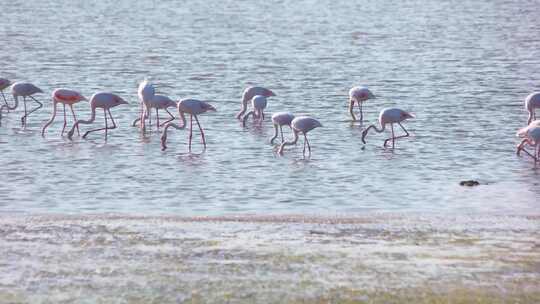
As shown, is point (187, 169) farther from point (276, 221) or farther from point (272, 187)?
point (276, 221)

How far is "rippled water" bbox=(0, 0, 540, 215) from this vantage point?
50.0 feet

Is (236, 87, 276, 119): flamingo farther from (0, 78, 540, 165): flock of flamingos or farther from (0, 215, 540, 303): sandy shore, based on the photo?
(0, 215, 540, 303): sandy shore

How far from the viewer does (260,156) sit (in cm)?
1836

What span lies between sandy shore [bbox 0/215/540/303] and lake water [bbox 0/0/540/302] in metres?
0.04

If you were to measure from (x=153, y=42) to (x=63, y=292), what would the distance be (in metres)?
29.0

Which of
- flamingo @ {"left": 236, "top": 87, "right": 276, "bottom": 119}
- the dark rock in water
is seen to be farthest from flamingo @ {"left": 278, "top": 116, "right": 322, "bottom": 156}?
flamingo @ {"left": 236, "top": 87, "right": 276, "bottom": 119}

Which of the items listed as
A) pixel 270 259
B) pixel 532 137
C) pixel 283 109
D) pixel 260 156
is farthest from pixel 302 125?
pixel 270 259

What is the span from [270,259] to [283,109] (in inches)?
468

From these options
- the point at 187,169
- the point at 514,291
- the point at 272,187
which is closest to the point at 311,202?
the point at 272,187

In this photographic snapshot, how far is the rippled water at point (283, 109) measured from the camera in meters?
15.2

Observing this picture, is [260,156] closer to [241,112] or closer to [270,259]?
[241,112]

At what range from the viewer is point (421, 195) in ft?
50.0

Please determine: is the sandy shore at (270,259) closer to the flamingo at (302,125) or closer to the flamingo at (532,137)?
the flamingo at (532,137)

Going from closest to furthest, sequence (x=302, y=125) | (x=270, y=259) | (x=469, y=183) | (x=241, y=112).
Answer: (x=270, y=259)
(x=469, y=183)
(x=302, y=125)
(x=241, y=112)
